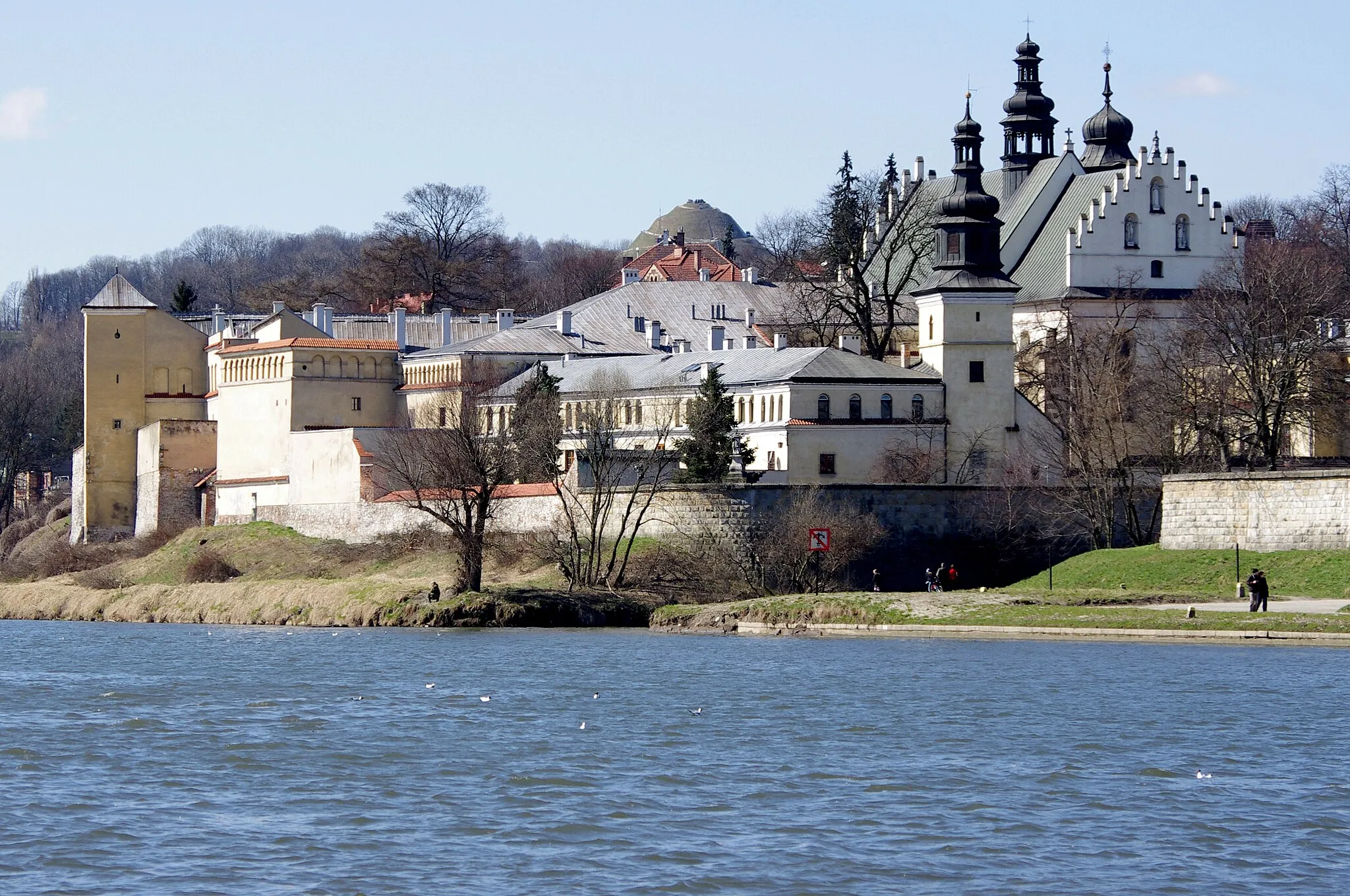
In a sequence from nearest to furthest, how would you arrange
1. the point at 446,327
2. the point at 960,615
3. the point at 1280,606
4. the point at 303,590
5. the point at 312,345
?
1. the point at 1280,606
2. the point at 960,615
3. the point at 303,590
4. the point at 312,345
5. the point at 446,327

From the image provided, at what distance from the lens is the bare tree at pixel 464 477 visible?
1923 inches

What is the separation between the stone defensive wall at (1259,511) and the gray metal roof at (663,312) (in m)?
29.5

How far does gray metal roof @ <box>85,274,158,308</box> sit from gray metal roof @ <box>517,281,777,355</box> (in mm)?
13225

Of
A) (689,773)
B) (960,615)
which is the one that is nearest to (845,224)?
(960,615)

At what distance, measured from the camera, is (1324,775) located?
23938mm

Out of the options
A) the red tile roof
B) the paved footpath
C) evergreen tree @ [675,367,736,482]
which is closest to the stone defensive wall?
the paved footpath

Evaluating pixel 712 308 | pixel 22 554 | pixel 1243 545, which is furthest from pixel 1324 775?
pixel 712 308

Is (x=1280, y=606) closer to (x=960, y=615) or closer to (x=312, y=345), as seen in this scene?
(x=960, y=615)

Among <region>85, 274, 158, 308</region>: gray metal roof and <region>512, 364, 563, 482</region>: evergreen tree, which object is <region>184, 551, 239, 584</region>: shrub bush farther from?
<region>85, 274, 158, 308</region>: gray metal roof

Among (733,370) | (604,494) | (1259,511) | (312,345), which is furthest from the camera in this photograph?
(312,345)

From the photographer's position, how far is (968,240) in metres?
61.4

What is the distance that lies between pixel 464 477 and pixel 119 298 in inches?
1204

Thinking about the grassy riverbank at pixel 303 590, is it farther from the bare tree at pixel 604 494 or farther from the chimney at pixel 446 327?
the chimney at pixel 446 327

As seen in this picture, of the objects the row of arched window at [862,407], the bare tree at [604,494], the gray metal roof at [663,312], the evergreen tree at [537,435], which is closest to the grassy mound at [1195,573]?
the bare tree at [604,494]
